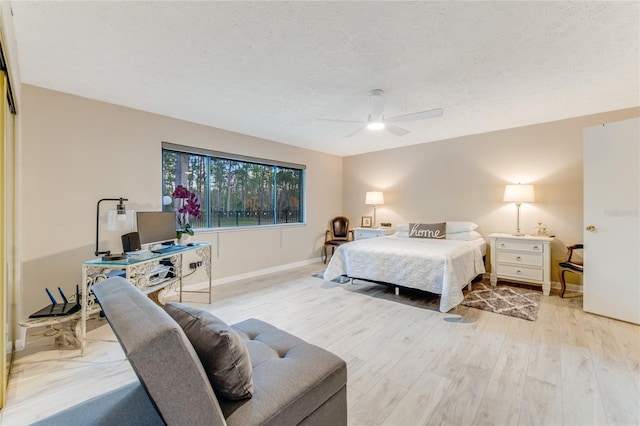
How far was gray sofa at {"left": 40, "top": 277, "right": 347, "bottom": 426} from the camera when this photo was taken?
0.82m

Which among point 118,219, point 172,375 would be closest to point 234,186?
point 118,219

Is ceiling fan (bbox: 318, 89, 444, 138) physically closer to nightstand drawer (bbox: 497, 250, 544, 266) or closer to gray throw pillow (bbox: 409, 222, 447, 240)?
gray throw pillow (bbox: 409, 222, 447, 240)

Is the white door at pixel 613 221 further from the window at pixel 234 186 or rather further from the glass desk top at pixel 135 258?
the glass desk top at pixel 135 258

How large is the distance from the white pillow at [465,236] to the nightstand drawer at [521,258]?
42cm

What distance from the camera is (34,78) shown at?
2.60 metres

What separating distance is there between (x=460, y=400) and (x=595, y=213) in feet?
8.88

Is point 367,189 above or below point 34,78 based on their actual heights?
below

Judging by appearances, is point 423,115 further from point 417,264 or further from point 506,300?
point 506,300

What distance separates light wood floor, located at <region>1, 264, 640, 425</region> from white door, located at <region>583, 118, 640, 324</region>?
0.26 metres

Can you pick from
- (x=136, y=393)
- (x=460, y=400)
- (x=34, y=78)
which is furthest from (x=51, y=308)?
(x=460, y=400)

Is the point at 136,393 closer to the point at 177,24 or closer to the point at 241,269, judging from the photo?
the point at 177,24

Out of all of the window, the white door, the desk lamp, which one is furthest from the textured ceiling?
the desk lamp

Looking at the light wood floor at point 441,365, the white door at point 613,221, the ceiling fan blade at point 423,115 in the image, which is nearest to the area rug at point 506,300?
the light wood floor at point 441,365

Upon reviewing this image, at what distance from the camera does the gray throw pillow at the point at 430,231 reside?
4.60 metres
